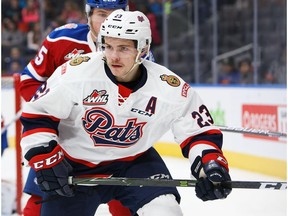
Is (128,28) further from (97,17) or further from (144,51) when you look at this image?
(97,17)

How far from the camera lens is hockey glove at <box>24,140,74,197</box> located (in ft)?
8.86

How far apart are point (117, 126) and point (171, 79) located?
28 centimetres

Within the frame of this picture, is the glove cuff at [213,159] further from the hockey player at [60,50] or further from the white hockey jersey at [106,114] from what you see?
the hockey player at [60,50]

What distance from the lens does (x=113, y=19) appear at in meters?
2.78

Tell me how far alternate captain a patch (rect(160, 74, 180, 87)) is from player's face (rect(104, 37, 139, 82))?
6.4 inches

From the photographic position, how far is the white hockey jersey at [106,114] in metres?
2.74

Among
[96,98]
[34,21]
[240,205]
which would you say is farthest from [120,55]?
[34,21]

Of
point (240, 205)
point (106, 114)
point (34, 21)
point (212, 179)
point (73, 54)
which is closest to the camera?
point (212, 179)

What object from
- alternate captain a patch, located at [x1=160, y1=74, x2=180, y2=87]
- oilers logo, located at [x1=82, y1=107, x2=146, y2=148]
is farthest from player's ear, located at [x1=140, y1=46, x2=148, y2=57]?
oilers logo, located at [x1=82, y1=107, x2=146, y2=148]

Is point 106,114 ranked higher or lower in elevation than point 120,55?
lower

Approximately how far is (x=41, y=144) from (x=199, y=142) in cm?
60

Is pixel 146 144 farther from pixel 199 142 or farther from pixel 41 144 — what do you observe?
pixel 41 144

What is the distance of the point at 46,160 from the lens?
8.86 feet

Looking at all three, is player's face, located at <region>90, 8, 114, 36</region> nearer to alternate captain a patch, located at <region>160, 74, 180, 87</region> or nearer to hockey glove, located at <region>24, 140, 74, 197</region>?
alternate captain a patch, located at <region>160, 74, 180, 87</region>
